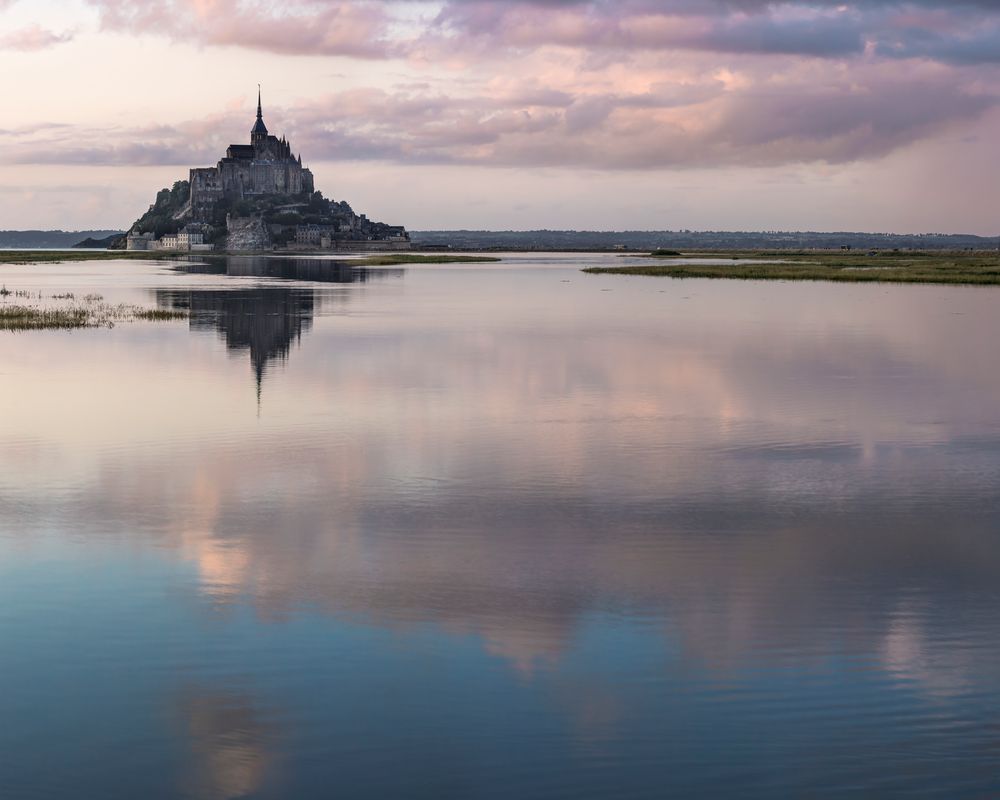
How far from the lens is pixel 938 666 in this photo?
1184 cm

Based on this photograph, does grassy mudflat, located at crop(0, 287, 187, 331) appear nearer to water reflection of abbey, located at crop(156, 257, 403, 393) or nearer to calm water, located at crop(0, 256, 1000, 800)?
water reflection of abbey, located at crop(156, 257, 403, 393)

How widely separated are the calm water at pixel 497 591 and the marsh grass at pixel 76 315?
66.8ft

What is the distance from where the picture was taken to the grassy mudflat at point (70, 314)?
51.9m

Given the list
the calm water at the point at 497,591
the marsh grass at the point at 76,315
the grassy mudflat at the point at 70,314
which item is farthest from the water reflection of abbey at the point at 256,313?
the calm water at the point at 497,591

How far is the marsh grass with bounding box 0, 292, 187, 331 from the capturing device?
51.7 meters

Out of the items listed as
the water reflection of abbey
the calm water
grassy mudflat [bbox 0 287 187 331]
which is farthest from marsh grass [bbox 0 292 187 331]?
the calm water

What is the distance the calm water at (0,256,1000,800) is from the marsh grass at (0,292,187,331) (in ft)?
66.8

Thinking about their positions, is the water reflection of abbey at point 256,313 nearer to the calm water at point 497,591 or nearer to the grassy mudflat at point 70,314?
the grassy mudflat at point 70,314

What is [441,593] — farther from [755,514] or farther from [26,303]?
[26,303]

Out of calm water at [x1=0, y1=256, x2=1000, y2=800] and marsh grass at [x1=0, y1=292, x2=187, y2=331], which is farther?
marsh grass at [x1=0, y1=292, x2=187, y2=331]

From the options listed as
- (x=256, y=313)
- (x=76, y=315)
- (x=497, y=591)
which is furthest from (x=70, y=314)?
(x=497, y=591)

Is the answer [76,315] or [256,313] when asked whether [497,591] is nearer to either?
[76,315]

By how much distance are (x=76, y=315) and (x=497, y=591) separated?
154 ft

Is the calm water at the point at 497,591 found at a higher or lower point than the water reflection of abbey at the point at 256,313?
lower
